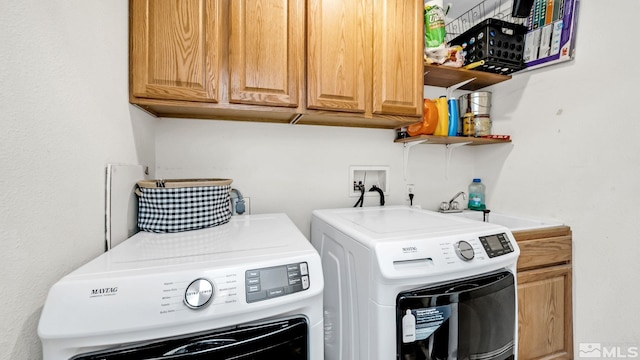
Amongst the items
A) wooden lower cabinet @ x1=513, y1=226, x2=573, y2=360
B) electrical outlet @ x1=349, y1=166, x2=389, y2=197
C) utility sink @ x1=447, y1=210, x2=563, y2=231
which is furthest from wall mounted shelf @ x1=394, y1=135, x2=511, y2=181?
wooden lower cabinet @ x1=513, y1=226, x2=573, y2=360

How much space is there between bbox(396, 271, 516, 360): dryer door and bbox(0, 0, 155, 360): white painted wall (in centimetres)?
93

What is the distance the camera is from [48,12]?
585mm

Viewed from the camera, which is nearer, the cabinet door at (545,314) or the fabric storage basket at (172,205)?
the fabric storage basket at (172,205)

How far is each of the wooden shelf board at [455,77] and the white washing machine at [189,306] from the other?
146cm

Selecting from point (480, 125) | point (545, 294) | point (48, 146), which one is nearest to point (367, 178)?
point (480, 125)

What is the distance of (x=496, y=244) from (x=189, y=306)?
106cm

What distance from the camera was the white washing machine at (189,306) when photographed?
50cm

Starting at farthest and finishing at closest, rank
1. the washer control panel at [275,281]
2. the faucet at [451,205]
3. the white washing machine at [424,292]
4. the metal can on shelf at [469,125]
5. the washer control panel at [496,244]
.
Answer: the faucet at [451,205] → the metal can on shelf at [469,125] → the washer control panel at [496,244] → the white washing machine at [424,292] → the washer control panel at [275,281]

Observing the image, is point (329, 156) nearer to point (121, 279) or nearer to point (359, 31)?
point (359, 31)

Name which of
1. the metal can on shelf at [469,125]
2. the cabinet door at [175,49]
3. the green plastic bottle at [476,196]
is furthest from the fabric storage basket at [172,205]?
the green plastic bottle at [476,196]

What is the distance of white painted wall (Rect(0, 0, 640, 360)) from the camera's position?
1.70 feet

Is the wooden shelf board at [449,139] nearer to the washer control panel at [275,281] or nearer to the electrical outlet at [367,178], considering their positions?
the electrical outlet at [367,178]

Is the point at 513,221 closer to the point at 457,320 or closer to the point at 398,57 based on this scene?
the point at 457,320

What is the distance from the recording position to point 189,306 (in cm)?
55
